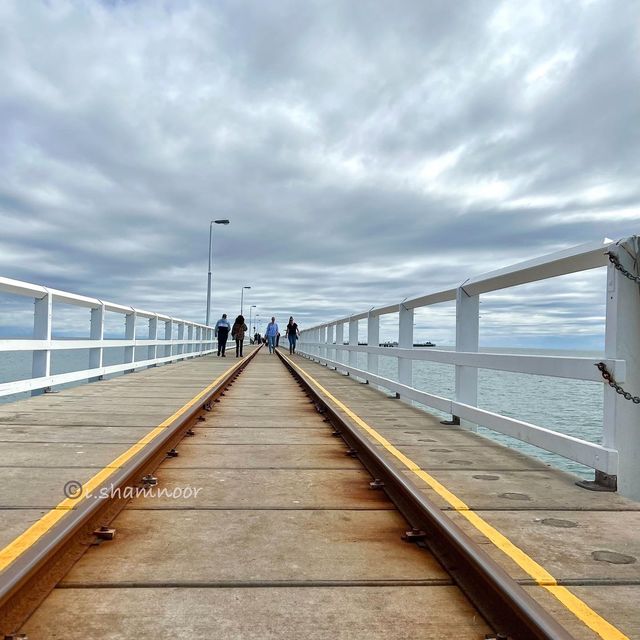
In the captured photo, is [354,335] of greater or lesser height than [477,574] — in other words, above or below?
above

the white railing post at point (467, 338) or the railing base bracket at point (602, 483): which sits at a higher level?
the white railing post at point (467, 338)

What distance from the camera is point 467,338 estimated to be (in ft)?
24.9

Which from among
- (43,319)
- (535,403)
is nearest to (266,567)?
(43,319)

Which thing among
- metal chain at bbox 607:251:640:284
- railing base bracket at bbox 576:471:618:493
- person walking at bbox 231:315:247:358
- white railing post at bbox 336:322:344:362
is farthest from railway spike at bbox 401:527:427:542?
person walking at bbox 231:315:247:358

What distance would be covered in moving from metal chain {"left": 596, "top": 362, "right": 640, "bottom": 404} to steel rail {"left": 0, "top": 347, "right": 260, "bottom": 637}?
3.41 metres

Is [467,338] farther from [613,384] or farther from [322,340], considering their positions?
[322,340]

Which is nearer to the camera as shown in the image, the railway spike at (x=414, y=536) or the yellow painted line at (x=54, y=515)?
the yellow painted line at (x=54, y=515)

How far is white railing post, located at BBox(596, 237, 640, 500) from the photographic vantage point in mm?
4598

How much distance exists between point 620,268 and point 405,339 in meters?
5.82

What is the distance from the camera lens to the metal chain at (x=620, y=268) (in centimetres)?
458

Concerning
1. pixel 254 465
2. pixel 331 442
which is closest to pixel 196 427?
pixel 331 442

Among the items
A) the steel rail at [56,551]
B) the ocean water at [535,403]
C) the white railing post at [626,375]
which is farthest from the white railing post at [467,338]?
the steel rail at [56,551]

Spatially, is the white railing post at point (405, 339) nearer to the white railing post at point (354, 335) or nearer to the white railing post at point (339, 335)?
the white railing post at point (354, 335)

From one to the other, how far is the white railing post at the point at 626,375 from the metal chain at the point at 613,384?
4.8 inches
